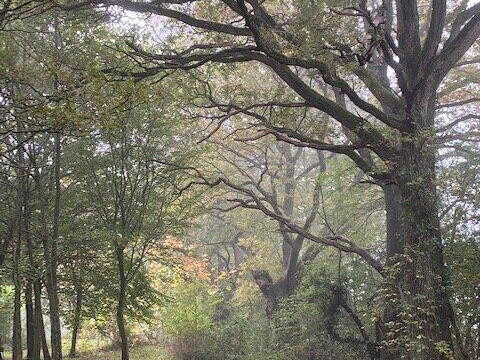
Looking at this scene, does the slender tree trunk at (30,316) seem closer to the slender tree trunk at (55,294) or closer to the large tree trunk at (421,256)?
the slender tree trunk at (55,294)

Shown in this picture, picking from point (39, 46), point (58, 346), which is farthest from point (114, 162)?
point (58, 346)

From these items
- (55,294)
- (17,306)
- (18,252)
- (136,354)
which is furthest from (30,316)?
(136,354)

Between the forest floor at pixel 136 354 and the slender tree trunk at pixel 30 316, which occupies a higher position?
the slender tree trunk at pixel 30 316

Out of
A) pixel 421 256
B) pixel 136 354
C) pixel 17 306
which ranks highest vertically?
pixel 17 306

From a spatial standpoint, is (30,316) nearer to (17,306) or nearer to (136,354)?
(17,306)

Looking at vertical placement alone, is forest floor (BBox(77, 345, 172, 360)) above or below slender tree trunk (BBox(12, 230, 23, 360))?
below

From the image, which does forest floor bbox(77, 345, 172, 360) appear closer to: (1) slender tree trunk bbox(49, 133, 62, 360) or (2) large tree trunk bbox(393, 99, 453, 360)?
(1) slender tree trunk bbox(49, 133, 62, 360)

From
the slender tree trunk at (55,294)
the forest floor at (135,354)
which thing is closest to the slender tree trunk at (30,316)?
the slender tree trunk at (55,294)

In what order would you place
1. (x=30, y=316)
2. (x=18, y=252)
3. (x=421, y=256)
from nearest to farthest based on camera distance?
1. (x=421, y=256)
2. (x=18, y=252)
3. (x=30, y=316)

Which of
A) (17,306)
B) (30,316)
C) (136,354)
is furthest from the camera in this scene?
(136,354)

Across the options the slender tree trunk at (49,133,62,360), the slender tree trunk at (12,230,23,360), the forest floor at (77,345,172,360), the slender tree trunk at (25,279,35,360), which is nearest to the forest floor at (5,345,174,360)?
the forest floor at (77,345,172,360)

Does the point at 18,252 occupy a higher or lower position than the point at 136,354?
higher

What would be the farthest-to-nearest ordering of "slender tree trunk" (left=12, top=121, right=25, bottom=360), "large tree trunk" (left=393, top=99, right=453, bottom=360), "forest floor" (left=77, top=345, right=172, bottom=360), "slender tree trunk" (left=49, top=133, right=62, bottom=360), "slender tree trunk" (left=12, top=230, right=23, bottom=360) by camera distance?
1. "forest floor" (left=77, top=345, right=172, bottom=360)
2. "slender tree trunk" (left=49, top=133, right=62, bottom=360)
3. "slender tree trunk" (left=12, top=121, right=25, bottom=360)
4. "slender tree trunk" (left=12, top=230, right=23, bottom=360)
5. "large tree trunk" (left=393, top=99, right=453, bottom=360)

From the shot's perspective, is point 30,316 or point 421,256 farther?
point 30,316
